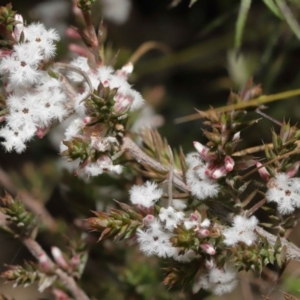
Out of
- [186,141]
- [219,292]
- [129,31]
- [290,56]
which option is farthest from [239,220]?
[129,31]

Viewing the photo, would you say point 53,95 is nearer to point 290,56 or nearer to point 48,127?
point 48,127

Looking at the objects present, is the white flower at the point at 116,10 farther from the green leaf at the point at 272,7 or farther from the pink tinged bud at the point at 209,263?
the pink tinged bud at the point at 209,263

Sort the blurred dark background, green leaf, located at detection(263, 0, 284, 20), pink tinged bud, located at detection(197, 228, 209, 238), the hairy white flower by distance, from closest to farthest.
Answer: pink tinged bud, located at detection(197, 228, 209, 238)
the hairy white flower
green leaf, located at detection(263, 0, 284, 20)
the blurred dark background

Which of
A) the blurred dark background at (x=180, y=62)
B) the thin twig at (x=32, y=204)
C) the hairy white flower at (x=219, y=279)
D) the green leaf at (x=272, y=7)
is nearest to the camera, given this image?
the hairy white flower at (x=219, y=279)

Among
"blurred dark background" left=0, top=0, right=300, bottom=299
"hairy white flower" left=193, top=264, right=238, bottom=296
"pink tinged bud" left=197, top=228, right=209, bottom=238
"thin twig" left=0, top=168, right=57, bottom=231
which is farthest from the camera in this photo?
"blurred dark background" left=0, top=0, right=300, bottom=299

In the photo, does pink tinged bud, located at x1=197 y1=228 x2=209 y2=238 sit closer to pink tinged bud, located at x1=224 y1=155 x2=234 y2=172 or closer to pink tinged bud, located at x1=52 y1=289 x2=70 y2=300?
pink tinged bud, located at x1=224 y1=155 x2=234 y2=172

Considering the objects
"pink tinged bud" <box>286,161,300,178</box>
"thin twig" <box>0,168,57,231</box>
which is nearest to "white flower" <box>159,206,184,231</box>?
"pink tinged bud" <box>286,161,300,178</box>

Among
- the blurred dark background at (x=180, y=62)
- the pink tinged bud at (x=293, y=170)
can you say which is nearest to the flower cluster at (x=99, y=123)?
the pink tinged bud at (x=293, y=170)

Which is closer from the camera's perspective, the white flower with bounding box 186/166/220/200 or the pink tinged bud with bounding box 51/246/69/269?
the white flower with bounding box 186/166/220/200
